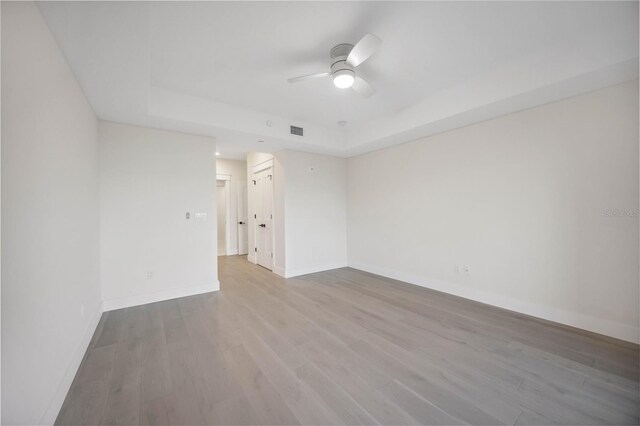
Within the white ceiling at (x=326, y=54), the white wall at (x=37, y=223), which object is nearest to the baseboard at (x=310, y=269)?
the white ceiling at (x=326, y=54)

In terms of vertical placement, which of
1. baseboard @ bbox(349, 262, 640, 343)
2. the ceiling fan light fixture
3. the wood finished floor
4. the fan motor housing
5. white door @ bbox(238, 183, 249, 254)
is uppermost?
the fan motor housing

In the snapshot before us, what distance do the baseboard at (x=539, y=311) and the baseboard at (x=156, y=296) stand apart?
333 cm

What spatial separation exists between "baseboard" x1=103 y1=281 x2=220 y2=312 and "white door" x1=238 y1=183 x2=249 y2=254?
11.0 feet

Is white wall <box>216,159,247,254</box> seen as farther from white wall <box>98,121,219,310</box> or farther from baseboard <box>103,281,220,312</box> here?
baseboard <box>103,281,220,312</box>

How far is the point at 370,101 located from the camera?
3529 mm

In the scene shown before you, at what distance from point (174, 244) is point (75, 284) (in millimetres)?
1599

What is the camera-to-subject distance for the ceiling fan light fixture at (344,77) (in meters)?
2.35

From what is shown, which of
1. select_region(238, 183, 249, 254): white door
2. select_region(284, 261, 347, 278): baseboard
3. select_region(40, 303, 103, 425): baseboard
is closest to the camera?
select_region(40, 303, 103, 425): baseboard

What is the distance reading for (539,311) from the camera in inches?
114

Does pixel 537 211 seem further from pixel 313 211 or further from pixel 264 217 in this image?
pixel 264 217

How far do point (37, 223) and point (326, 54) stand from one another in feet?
8.34

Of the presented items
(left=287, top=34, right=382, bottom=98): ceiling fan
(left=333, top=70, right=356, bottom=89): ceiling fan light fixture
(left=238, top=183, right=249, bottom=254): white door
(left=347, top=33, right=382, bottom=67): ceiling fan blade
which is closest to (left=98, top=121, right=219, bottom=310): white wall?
(left=287, top=34, right=382, bottom=98): ceiling fan

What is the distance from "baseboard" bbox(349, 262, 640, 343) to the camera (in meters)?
2.40

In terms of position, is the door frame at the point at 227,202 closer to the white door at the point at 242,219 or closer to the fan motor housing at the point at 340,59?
the white door at the point at 242,219
